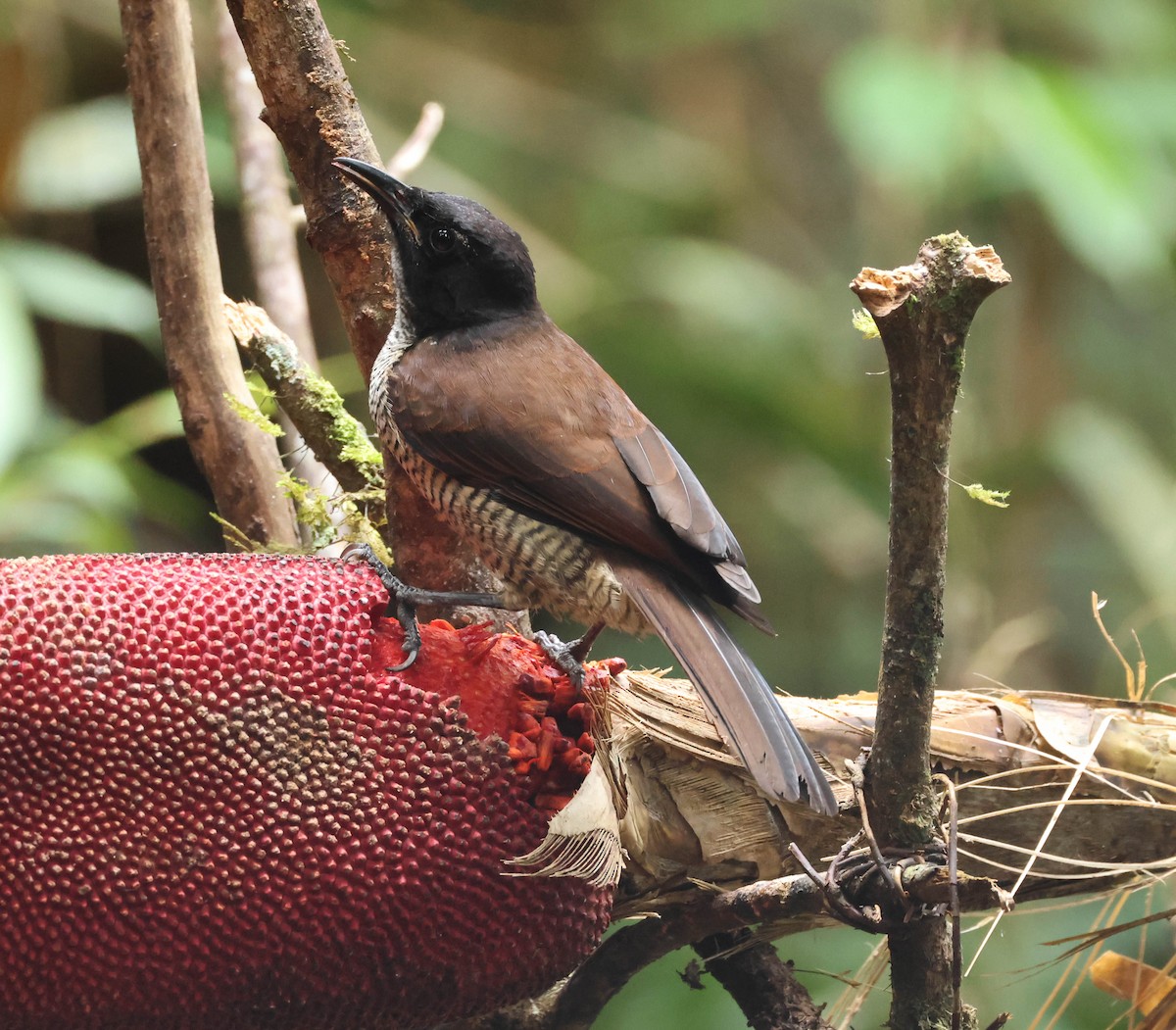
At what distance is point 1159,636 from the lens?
4559mm

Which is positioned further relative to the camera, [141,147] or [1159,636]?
[1159,636]

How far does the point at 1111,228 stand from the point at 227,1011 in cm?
245

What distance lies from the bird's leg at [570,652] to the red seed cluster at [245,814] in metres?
0.10

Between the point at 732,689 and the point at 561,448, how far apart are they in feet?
1.30

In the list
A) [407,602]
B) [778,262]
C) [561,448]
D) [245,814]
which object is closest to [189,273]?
[561,448]

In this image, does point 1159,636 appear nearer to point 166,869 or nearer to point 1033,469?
point 1033,469

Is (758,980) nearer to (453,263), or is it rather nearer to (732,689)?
(732,689)

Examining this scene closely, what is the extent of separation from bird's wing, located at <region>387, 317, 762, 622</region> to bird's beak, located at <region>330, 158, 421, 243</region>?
6.7 inches

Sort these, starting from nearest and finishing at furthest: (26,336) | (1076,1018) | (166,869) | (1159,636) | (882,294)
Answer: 1. (882,294)
2. (166,869)
3. (1076,1018)
4. (26,336)
5. (1159,636)

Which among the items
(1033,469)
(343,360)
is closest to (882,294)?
(343,360)

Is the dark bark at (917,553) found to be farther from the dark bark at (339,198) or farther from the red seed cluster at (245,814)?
the dark bark at (339,198)

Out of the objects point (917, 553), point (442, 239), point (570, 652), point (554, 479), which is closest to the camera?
point (917, 553)

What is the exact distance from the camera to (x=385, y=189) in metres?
1.72

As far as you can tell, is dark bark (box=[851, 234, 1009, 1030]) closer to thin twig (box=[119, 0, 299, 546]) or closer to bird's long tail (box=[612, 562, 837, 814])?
bird's long tail (box=[612, 562, 837, 814])
